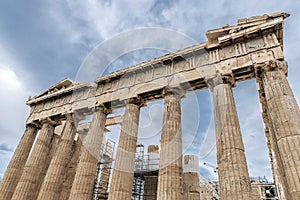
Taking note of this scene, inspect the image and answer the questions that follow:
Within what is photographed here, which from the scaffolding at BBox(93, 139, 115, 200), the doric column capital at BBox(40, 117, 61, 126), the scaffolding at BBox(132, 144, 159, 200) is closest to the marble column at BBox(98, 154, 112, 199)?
the scaffolding at BBox(93, 139, 115, 200)

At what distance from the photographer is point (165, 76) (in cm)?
1411

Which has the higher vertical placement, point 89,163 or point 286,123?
point 286,123

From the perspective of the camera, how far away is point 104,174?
2191 cm

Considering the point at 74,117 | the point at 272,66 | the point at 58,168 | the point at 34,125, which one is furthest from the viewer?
the point at 34,125

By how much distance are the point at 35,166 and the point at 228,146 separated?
14.2m

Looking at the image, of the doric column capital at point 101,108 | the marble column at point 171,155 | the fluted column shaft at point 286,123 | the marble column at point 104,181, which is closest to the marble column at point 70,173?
the marble column at point 104,181

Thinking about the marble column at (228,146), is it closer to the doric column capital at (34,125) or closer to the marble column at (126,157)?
the marble column at (126,157)

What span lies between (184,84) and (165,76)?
1.56 m

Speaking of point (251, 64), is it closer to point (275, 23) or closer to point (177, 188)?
point (275, 23)

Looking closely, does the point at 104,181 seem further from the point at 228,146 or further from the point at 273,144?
the point at 273,144

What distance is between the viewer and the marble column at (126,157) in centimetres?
1124

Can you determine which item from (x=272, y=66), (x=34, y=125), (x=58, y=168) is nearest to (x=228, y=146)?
(x=272, y=66)

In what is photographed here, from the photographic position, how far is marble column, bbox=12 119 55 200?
14.9 metres

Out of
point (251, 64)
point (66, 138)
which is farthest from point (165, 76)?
point (66, 138)
